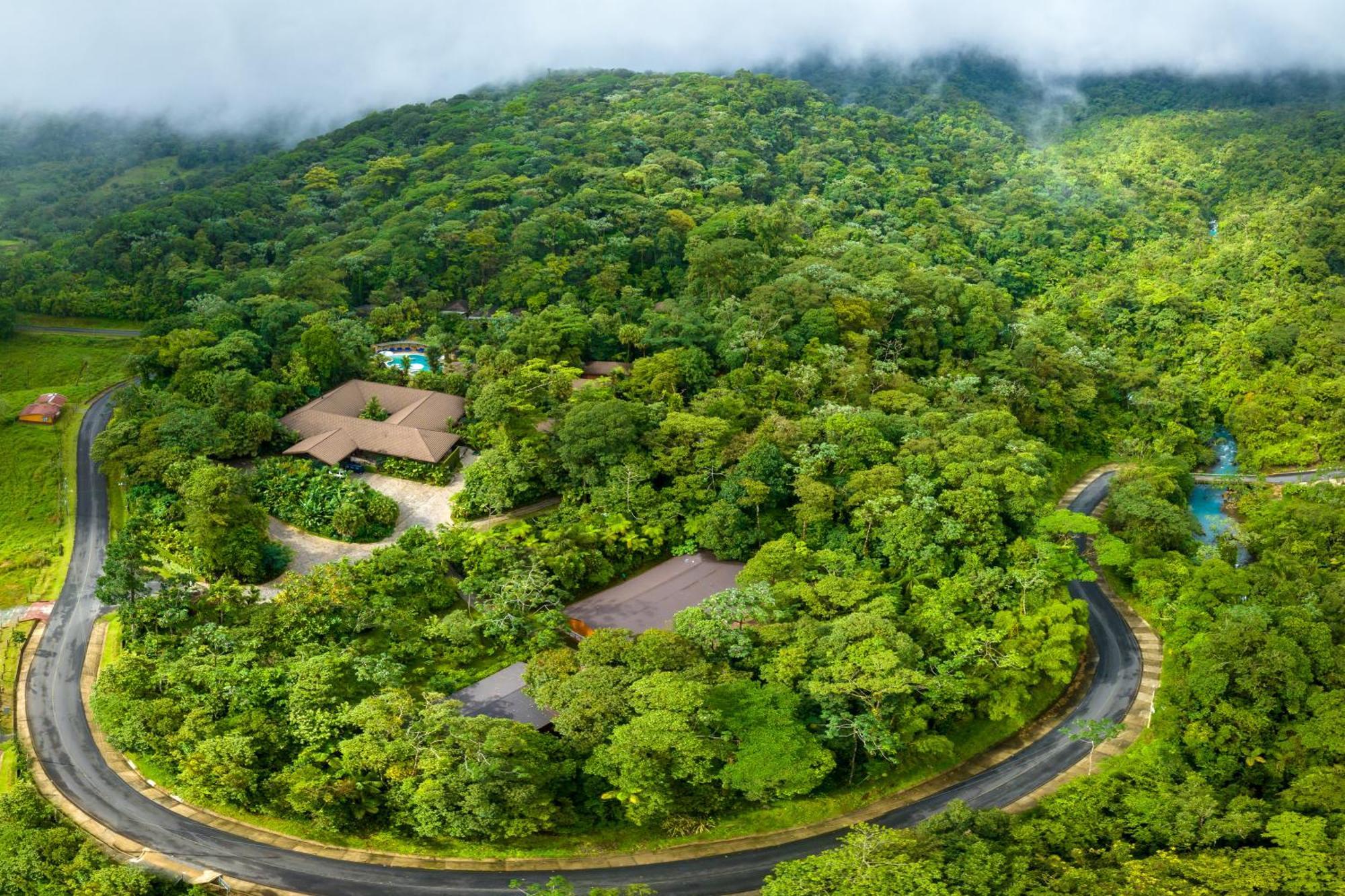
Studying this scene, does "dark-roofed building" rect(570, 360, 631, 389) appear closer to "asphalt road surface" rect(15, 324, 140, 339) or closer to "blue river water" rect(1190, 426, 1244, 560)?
"asphalt road surface" rect(15, 324, 140, 339)

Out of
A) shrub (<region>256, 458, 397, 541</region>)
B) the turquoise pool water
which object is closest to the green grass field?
shrub (<region>256, 458, 397, 541</region>)

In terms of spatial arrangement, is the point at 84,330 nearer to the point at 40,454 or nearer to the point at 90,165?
the point at 40,454

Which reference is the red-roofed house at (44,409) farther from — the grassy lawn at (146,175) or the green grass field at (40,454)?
the grassy lawn at (146,175)

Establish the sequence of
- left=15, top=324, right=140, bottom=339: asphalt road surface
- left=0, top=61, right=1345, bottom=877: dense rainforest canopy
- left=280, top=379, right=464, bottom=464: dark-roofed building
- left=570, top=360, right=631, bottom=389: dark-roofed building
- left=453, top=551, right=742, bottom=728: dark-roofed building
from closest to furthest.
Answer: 1. left=0, top=61, right=1345, bottom=877: dense rainforest canopy
2. left=453, top=551, right=742, bottom=728: dark-roofed building
3. left=280, top=379, right=464, bottom=464: dark-roofed building
4. left=570, top=360, right=631, bottom=389: dark-roofed building
5. left=15, top=324, right=140, bottom=339: asphalt road surface

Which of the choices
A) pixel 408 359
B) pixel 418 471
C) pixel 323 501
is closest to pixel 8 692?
pixel 323 501

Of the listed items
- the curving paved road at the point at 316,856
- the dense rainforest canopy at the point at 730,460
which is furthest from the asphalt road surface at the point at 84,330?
the curving paved road at the point at 316,856

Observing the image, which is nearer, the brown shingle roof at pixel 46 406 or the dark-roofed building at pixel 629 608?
the dark-roofed building at pixel 629 608

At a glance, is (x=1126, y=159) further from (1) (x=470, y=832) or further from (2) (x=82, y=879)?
(2) (x=82, y=879)
